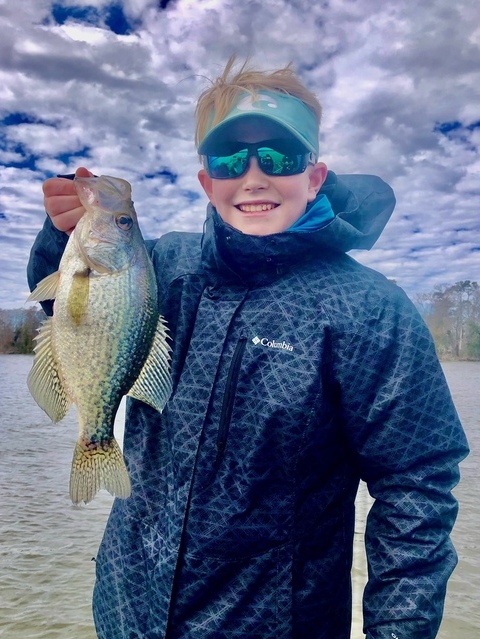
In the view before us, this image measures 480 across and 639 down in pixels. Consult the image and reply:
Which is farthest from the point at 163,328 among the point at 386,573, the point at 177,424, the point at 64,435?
the point at 64,435

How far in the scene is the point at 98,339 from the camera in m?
2.55

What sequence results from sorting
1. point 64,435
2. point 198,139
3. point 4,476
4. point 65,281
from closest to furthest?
point 65,281 < point 198,139 < point 4,476 < point 64,435

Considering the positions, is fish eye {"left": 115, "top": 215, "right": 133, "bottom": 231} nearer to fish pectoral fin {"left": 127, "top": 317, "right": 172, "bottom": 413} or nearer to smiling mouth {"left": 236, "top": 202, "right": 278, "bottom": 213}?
fish pectoral fin {"left": 127, "top": 317, "right": 172, "bottom": 413}

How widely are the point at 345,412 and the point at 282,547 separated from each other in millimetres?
619

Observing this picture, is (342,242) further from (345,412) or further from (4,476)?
(4,476)

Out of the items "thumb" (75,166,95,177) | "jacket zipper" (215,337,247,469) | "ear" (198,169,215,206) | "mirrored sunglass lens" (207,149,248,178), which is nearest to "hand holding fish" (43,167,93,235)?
"thumb" (75,166,95,177)

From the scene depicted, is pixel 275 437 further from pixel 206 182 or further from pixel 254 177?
pixel 206 182

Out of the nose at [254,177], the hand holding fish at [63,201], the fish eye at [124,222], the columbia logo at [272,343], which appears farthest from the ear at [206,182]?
the columbia logo at [272,343]

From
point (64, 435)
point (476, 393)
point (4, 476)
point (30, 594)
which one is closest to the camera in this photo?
point (30, 594)

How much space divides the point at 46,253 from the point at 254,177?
105 centimetres

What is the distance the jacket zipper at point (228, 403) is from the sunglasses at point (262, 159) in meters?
0.88

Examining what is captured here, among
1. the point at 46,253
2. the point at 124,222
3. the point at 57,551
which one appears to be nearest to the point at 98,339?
the point at 124,222

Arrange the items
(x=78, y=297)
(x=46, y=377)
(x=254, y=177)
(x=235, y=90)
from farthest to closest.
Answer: (x=235, y=90) → (x=254, y=177) → (x=46, y=377) → (x=78, y=297)

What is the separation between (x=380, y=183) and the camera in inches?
132
